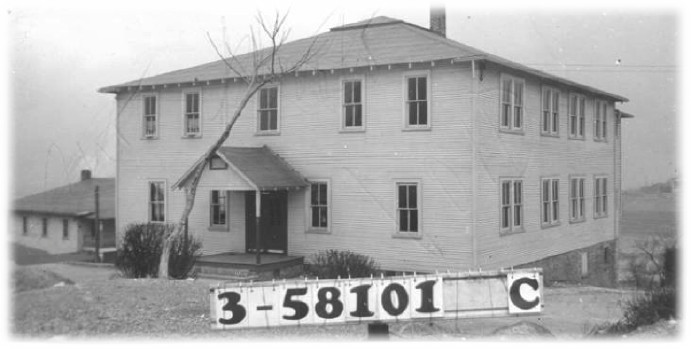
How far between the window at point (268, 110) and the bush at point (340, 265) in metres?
4.09

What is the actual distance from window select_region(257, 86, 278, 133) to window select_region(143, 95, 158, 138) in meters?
3.75

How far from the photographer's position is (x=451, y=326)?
1012 centimetres

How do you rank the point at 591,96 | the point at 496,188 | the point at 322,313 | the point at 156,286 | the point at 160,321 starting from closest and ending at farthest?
1. the point at 322,313
2. the point at 160,321
3. the point at 156,286
4. the point at 496,188
5. the point at 591,96

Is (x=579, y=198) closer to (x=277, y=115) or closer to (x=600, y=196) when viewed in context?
(x=600, y=196)

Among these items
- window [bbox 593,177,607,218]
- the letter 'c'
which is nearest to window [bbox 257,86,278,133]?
window [bbox 593,177,607,218]

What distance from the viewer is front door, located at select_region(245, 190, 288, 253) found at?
19.6m

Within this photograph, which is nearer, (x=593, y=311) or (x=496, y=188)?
(x=593, y=311)

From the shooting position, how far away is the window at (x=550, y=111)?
20.0 meters

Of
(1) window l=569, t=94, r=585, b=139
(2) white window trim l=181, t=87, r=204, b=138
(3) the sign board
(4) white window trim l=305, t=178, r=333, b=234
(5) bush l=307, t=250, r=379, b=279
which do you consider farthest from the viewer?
(1) window l=569, t=94, r=585, b=139

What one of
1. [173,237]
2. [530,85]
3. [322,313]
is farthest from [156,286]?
[530,85]

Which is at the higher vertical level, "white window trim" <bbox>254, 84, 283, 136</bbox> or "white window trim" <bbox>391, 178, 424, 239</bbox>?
"white window trim" <bbox>254, 84, 283, 136</bbox>

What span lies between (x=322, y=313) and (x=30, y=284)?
610 centimetres

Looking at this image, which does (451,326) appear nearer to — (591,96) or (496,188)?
(496,188)

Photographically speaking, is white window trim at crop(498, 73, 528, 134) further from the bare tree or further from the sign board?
the sign board
